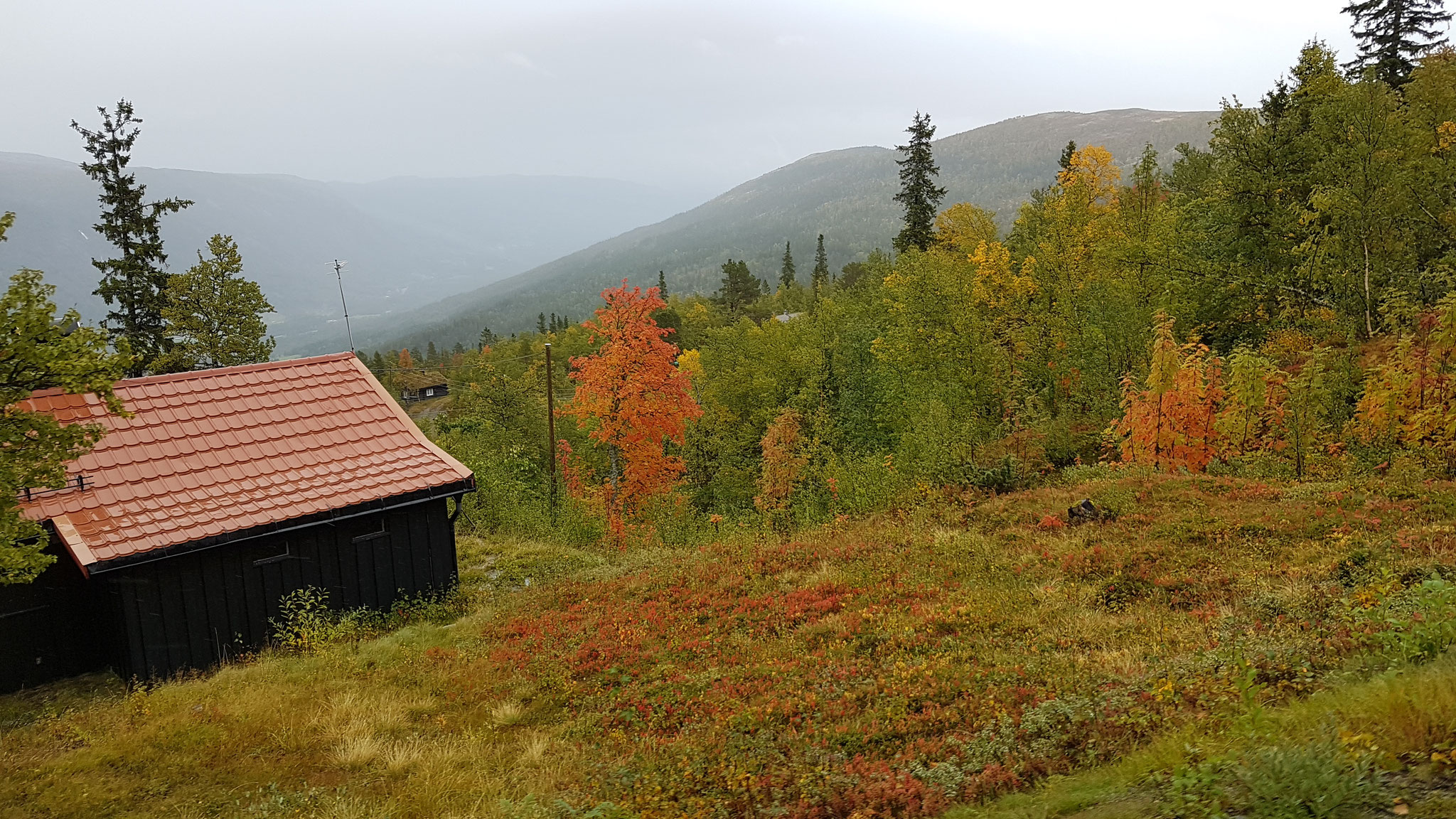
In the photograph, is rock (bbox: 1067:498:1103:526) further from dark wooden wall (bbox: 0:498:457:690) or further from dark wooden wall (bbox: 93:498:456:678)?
dark wooden wall (bbox: 0:498:457:690)

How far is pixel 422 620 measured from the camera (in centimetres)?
1698

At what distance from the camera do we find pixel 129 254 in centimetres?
→ 3125

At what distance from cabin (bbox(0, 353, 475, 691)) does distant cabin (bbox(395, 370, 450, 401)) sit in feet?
337

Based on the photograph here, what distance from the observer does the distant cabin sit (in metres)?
118

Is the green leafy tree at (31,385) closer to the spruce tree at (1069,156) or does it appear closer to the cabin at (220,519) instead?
the cabin at (220,519)

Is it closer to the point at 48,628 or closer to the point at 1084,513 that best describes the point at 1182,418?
the point at 1084,513

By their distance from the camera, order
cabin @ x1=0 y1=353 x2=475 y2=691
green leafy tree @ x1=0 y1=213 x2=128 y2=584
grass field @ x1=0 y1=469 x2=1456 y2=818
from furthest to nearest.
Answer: cabin @ x1=0 y1=353 x2=475 y2=691 → green leafy tree @ x1=0 y1=213 x2=128 y2=584 → grass field @ x1=0 y1=469 x2=1456 y2=818

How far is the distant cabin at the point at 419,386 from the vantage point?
118 m

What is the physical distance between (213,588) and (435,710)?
21.5ft

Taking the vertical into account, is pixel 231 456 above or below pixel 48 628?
above

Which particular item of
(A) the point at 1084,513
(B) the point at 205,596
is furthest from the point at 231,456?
(A) the point at 1084,513

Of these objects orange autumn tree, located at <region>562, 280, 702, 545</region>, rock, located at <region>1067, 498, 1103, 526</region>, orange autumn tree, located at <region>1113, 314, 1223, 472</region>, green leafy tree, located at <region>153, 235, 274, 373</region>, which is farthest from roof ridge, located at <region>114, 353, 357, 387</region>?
orange autumn tree, located at <region>1113, 314, 1223, 472</region>

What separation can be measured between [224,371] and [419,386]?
114 meters

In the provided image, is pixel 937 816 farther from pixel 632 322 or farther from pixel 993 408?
pixel 632 322
